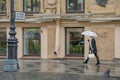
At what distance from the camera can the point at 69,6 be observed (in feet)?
84.3

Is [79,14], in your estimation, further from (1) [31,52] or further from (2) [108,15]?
(1) [31,52]

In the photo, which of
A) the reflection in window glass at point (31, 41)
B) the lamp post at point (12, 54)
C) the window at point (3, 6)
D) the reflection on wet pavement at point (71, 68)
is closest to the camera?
the lamp post at point (12, 54)

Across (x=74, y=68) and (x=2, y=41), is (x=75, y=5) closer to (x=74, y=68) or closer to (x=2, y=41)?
(x=2, y=41)

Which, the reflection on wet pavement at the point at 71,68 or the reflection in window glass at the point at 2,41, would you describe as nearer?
the reflection on wet pavement at the point at 71,68

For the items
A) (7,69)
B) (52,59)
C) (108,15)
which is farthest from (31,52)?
(7,69)

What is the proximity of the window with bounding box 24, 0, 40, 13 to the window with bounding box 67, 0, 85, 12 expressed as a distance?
2.06 metres

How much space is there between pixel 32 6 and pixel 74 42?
3631mm

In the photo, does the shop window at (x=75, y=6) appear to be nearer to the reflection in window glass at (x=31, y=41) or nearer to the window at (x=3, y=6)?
the reflection in window glass at (x=31, y=41)

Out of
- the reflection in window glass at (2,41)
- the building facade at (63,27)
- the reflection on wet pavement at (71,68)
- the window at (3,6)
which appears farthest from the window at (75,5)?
the reflection in window glass at (2,41)

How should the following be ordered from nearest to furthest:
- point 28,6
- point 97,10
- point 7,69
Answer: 1. point 7,69
2. point 97,10
3. point 28,6

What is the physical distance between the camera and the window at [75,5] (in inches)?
1005

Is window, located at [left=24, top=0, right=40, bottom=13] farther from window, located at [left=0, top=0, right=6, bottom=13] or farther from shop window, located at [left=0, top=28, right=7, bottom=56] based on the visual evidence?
shop window, located at [left=0, top=28, right=7, bottom=56]

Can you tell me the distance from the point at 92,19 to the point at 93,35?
163 cm

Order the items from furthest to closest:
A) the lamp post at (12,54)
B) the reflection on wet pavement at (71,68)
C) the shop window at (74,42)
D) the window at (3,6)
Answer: the window at (3,6) → the shop window at (74,42) → the reflection on wet pavement at (71,68) → the lamp post at (12,54)
